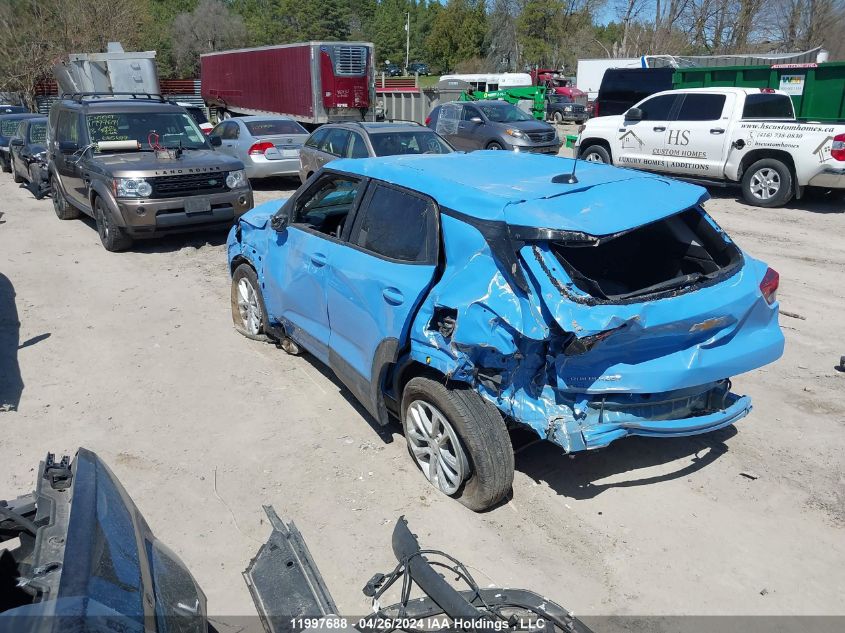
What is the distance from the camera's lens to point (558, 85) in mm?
37375

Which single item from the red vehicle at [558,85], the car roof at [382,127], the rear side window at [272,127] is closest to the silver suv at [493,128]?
the rear side window at [272,127]

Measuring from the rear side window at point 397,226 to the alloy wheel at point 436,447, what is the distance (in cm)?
87

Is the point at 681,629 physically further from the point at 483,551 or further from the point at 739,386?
the point at 739,386

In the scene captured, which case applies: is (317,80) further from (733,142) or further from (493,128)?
(733,142)

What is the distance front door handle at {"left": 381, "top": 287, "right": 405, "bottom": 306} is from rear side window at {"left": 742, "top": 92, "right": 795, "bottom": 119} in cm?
1052

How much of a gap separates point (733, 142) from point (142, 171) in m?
9.67

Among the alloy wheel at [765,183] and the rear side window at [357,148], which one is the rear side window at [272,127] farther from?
the alloy wheel at [765,183]

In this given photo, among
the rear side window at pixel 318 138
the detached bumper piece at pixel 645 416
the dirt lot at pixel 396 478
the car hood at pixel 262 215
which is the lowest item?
the dirt lot at pixel 396 478

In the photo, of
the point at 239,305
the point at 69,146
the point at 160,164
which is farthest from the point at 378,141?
the point at 239,305

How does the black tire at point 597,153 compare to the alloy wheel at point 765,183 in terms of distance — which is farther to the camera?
the black tire at point 597,153

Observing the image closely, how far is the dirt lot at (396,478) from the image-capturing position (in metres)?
3.24

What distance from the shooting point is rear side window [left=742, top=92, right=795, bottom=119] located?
1188 cm

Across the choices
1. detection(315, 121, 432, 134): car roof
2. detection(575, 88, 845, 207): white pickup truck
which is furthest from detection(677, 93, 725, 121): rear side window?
detection(315, 121, 432, 134): car roof

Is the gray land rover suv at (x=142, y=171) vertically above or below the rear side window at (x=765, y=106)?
below
